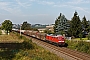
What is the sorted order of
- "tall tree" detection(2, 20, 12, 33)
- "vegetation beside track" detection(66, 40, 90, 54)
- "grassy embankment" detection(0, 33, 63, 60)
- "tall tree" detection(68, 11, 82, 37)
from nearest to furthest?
1. "grassy embankment" detection(0, 33, 63, 60)
2. "vegetation beside track" detection(66, 40, 90, 54)
3. "tall tree" detection(68, 11, 82, 37)
4. "tall tree" detection(2, 20, 12, 33)

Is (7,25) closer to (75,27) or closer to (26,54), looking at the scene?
(75,27)

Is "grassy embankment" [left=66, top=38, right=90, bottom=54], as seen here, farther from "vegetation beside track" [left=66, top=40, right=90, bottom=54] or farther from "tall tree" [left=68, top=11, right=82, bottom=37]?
"tall tree" [left=68, top=11, right=82, bottom=37]

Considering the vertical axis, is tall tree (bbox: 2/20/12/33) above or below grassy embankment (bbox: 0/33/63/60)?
above

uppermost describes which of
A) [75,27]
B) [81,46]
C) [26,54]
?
[75,27]

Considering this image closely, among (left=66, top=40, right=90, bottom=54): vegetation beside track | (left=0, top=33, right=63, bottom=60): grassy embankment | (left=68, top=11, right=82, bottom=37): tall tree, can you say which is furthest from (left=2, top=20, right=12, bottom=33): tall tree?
(left=0, top=33, right=63, bottom=60): grassy embankment

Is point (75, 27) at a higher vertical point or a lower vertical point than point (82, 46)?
higher

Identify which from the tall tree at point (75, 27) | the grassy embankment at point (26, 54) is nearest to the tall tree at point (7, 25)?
the tall tree at point (75, 27)

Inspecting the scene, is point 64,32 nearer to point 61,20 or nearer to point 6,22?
point 61,20

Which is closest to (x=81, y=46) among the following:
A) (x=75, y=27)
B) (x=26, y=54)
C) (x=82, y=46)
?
(x=82, y=46)

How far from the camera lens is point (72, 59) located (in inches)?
1056

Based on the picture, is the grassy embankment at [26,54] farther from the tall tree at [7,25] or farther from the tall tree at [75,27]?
the tall tree at [7,25]

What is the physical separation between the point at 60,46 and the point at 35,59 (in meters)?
23.2

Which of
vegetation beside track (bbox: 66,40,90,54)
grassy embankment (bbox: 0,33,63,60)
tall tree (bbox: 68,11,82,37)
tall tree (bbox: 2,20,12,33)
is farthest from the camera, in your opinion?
tall tree (bbox: 2,20,12,33)

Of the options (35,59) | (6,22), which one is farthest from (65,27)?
(35,59)
